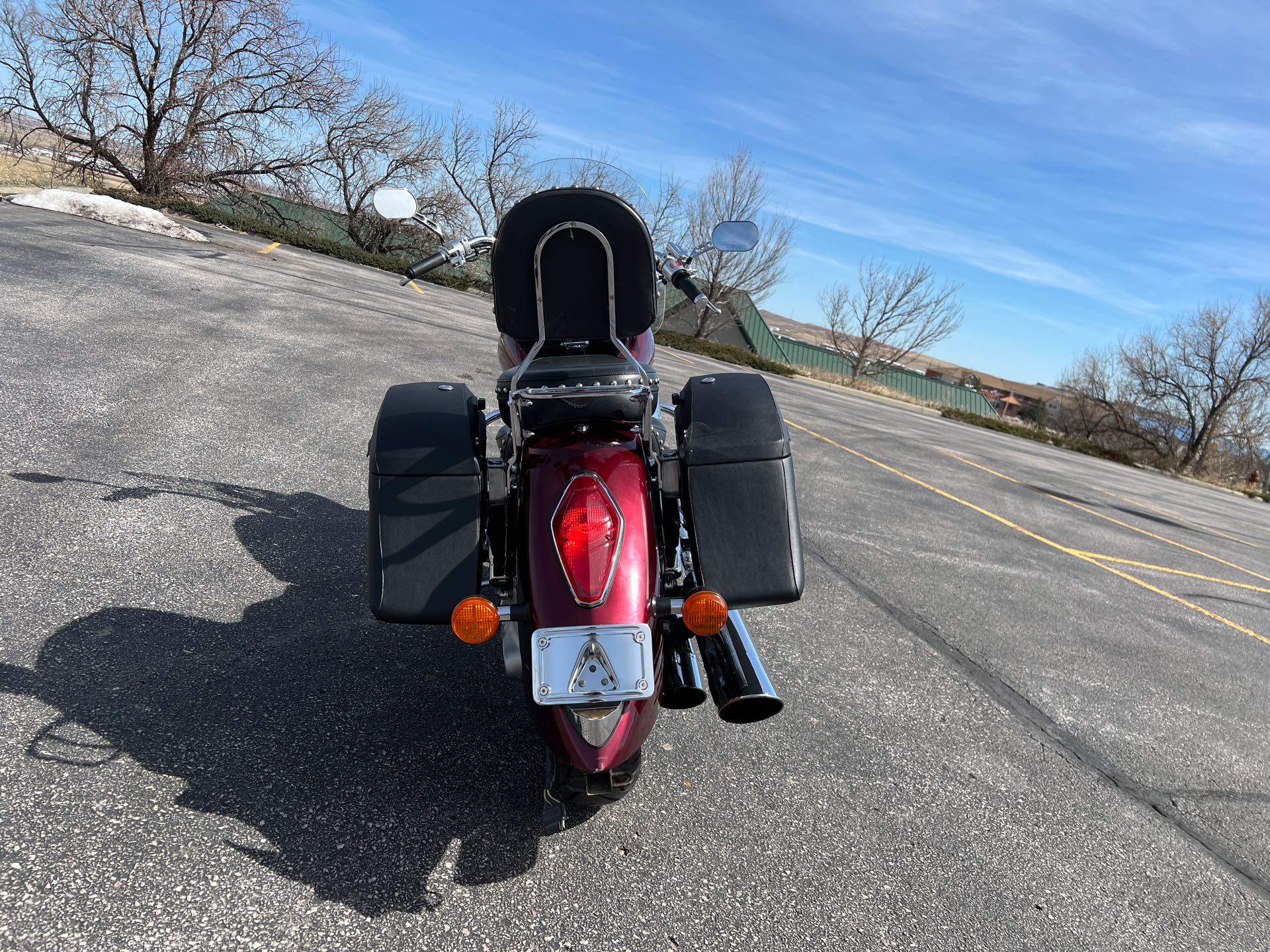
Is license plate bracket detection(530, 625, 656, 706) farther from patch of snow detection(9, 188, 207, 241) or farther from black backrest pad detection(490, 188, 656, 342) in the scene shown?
patch of snow detection(9, 188, 207, 241)

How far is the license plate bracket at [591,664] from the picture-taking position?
2109 millimetres

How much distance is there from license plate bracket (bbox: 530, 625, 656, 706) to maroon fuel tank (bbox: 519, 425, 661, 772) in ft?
0.15

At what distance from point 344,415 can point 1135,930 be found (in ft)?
20.8

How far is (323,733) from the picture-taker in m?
2.84

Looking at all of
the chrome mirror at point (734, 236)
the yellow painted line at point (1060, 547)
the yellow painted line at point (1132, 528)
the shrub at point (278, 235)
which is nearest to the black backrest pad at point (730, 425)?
the chrome mirror at point (734, 236)

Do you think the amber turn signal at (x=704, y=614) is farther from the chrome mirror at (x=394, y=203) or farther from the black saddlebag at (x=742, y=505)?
the chrome mirror at (x=394, y=203)

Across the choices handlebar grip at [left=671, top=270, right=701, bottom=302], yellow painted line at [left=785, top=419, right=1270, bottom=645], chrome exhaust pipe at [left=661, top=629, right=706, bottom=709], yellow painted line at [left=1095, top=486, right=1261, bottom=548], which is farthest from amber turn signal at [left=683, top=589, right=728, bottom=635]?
yellow painted line at [left=1095, top=486, right=1261, bottom=548]

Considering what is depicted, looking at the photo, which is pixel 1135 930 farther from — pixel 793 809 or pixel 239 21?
pixel 239 21

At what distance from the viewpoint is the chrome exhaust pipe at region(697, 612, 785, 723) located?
2367mm

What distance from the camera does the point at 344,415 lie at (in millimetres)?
7086

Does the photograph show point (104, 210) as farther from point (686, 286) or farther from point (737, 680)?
point (737, 680)

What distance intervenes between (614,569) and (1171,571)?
7.64 m

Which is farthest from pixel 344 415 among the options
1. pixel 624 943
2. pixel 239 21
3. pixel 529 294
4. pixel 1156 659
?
pixel 239 21

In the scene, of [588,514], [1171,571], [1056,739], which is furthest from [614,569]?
[1171,571]
